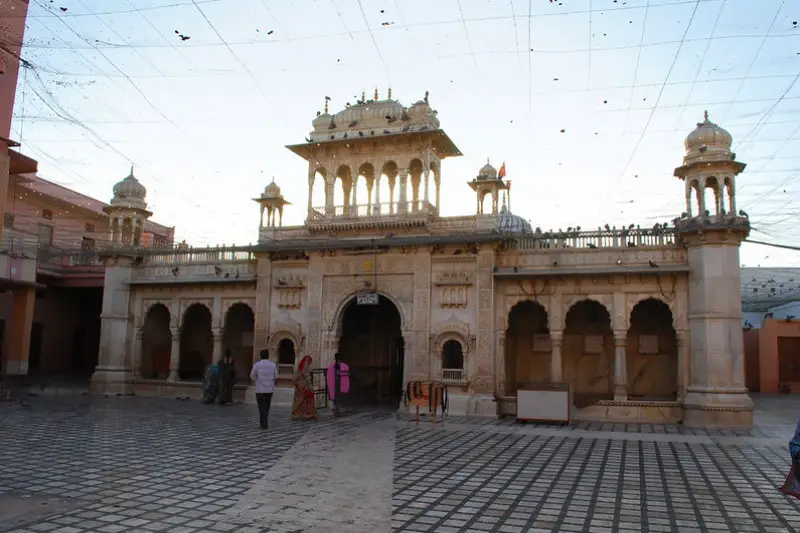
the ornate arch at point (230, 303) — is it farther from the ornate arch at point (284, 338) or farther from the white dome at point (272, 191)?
the white dome at point (272, 191)

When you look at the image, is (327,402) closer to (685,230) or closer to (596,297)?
(596,297)

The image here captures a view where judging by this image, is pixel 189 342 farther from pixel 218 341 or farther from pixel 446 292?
pixel 446 292

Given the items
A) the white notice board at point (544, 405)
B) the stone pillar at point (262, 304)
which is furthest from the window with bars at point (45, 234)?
the white notice board at point (544, 405)

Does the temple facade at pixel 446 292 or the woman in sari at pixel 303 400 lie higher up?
the temple facade at pixel 446 292

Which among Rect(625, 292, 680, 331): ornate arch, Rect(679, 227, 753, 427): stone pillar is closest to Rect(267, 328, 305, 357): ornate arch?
Rect(625, 292, 680, 331): ornate arch

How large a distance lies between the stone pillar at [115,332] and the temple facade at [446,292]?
0.06 m

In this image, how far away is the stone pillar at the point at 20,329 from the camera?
2547cm

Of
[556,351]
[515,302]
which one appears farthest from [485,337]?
[556,351]

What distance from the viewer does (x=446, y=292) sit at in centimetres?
2100

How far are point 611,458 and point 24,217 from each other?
98.8ft

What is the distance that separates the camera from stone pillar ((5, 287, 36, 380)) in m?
25.5

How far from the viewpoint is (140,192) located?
26562 millimetres

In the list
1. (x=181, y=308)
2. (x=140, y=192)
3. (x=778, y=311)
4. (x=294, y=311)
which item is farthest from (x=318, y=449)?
(x=778, y=311)

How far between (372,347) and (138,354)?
30.5ft
